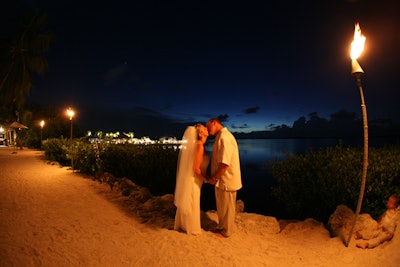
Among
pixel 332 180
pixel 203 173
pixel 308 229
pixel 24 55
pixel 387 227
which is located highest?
pixel 24 55

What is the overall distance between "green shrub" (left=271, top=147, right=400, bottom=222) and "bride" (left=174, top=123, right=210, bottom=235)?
121 inches

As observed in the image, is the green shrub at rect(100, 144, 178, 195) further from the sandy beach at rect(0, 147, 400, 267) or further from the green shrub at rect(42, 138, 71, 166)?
the green shrub at rect(42, 138, 71, 166)

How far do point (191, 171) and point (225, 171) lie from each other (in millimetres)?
670

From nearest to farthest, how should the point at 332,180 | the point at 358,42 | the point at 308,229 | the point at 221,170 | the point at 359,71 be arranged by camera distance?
the point at 358,42 < the point at 359,71 < the point at 221,170 < the point at 308,229 < the point at 332,180

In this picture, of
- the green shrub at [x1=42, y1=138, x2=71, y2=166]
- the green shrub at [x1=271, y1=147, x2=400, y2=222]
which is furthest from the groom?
the green shrub at [x1=42, y1=138, x2=71, y2=166]

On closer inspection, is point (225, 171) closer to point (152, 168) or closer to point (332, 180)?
point (332, 180)

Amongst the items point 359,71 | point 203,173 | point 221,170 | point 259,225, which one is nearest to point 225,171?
point 221,170

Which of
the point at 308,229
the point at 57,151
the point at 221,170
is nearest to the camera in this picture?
the point at 221,170

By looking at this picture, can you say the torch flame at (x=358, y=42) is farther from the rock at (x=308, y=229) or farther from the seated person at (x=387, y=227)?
the rock at (x=308, y=229)

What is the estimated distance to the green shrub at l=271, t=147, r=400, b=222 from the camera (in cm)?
592

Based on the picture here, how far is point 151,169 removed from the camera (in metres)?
11.5

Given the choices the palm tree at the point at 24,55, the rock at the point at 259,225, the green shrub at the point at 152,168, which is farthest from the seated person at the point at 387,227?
the palm tree at the point at 24,55

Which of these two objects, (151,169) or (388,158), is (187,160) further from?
(151,169)

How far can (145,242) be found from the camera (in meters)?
5.12
